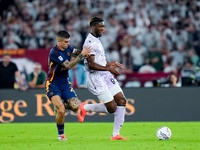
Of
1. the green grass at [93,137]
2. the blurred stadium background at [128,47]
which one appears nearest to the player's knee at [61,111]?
the green grass at [93,137]

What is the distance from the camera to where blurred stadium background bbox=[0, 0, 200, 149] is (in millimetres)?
14758

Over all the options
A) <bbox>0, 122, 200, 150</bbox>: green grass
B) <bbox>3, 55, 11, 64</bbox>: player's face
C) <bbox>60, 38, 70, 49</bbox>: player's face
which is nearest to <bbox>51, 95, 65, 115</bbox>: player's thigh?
<bbox>0, 122, 200, 150</bbox>: green grass

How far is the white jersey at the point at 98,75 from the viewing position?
961 cm

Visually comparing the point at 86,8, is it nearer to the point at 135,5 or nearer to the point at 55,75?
the point at 135,5

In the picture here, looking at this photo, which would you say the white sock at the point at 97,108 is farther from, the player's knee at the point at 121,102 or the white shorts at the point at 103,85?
the player's knee at the point at 121,102

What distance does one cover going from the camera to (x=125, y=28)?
18.7 m

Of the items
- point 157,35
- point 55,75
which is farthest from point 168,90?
point 55,75

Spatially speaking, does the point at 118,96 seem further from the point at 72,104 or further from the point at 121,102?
the point at 72,104

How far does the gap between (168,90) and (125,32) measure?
13.6 ft

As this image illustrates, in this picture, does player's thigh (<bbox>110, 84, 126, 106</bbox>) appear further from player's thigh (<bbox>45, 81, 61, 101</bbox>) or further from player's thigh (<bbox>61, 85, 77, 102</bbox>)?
player's thigh (<bbox>45, 81, 61, 101</bbox>)

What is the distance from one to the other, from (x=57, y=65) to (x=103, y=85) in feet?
3.20

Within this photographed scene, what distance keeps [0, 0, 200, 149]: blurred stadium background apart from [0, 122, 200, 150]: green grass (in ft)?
2.87

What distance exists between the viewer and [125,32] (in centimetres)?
1827

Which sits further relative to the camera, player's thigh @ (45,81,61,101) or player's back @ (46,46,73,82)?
player's thigh @ (45,81,61,101)
